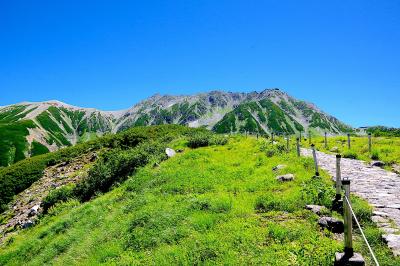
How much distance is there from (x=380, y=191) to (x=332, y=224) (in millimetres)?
5308

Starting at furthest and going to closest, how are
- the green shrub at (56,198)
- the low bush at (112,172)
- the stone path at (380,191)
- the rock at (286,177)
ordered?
the green shrub at (56,198) → the low bush at (112,172) → the rock at (286,177) → the stone path at (380,191)

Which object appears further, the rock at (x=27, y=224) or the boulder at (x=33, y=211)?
the boulder at (x=33, y=211)

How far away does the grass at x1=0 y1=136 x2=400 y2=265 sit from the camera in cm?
1140

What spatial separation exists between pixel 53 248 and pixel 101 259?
18.8 feet

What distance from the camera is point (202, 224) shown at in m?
14.0

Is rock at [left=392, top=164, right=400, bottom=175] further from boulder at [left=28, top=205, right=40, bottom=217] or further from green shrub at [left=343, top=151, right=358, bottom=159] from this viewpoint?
boulder at [left=28, top=205, right=40, bottom=217]

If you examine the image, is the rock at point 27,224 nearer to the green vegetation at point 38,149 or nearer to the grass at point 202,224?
the grass at point 202,224

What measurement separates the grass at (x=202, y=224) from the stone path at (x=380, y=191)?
1.63ft

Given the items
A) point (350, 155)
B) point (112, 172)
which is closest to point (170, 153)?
point (112, 172)

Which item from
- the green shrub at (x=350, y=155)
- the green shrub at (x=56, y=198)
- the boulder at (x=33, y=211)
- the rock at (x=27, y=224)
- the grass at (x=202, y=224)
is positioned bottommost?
the rock at (x=27, y=224)

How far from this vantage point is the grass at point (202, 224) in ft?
37.4

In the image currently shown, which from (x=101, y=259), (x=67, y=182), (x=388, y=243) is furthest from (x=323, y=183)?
(x=67, y=182)

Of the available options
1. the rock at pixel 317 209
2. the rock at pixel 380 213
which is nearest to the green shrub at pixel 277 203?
the rock at pixel 317 209

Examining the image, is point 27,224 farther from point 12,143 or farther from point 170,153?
point 12,143
